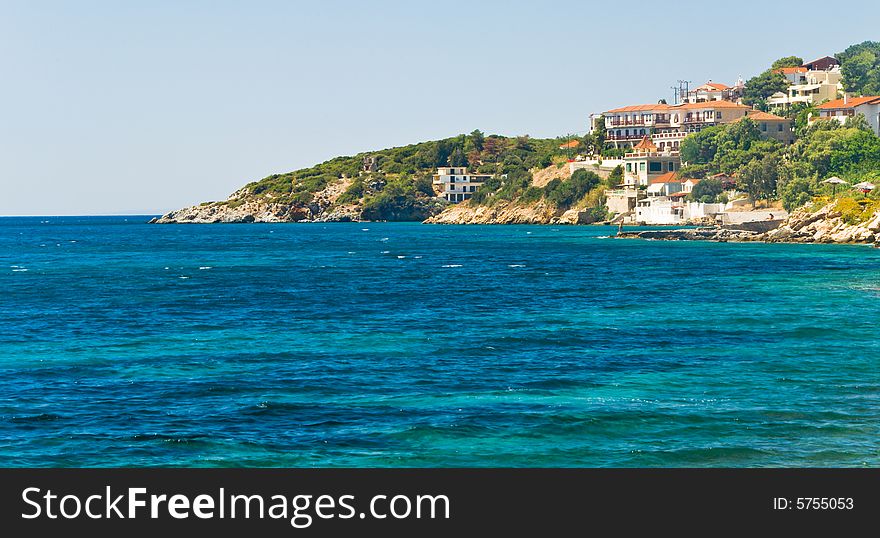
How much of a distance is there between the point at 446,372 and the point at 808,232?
11353 centimetres

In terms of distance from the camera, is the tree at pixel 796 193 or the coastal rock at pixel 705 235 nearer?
the coastal rock at pixel 705 235

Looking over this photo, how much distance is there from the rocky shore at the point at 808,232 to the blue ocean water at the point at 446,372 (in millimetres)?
46411

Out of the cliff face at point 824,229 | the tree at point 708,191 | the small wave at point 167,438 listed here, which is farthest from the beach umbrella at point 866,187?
the small wave at point 167,438

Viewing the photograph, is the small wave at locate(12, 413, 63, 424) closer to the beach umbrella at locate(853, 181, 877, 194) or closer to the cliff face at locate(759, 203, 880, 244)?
the cliff face at locate(759, 203, 880, 244)

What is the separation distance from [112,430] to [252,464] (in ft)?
19.0

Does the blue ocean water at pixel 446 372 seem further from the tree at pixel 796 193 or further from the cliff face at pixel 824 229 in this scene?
the tree at pixel 796 193

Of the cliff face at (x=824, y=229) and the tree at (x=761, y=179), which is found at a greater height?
the tree at (x=761, y=179)

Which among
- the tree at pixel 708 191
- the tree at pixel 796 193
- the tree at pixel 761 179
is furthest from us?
the tree at pixel 708 191

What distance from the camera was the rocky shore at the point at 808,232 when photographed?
432 feet

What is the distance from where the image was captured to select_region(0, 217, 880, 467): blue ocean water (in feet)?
95.8

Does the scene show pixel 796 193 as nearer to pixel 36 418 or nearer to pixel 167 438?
pixel 36 418

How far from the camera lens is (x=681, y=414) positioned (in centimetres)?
3306

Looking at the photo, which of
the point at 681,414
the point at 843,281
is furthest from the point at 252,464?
the point at 843,281
